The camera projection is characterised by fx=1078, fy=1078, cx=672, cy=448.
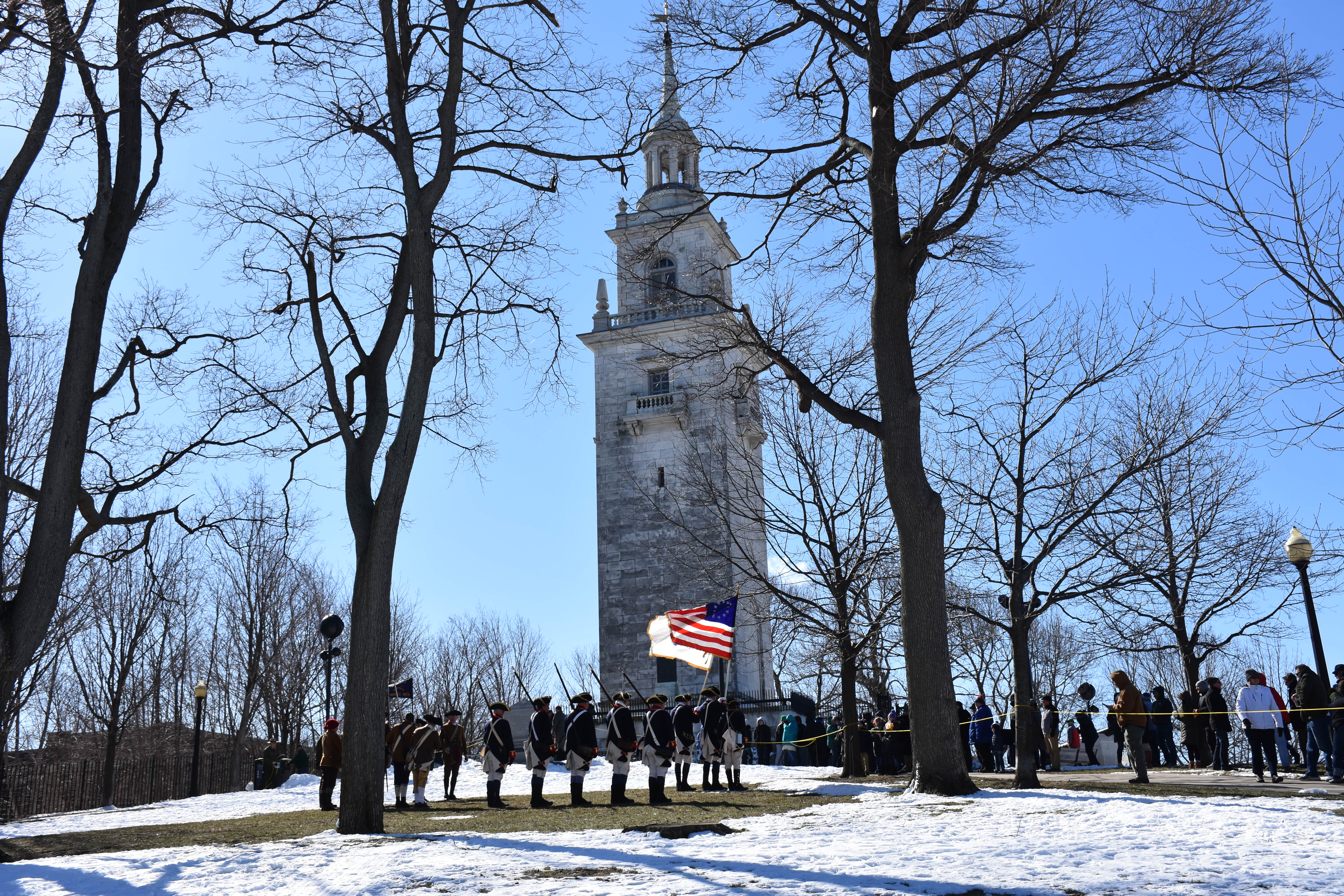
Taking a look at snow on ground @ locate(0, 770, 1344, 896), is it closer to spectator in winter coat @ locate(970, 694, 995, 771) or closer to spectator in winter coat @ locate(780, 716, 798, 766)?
spectator in winter coat @ locate(970, 694, 995, 771)

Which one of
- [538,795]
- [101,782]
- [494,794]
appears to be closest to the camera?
[538,795]

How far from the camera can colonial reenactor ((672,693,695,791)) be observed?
62.5 ft

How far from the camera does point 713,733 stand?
2006 cm

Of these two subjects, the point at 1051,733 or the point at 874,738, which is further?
the point at 874,738

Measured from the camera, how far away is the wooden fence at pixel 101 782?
27.0m

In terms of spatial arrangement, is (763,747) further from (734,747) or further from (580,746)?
(580,746)

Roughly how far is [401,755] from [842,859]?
13126mm

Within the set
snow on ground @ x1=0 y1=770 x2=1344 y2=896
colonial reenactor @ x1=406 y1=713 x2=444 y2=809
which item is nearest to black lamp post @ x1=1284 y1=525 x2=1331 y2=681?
snow on ground @ x1=0 y1=770 x2=1344 y2=896

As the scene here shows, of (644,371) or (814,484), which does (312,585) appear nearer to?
(644,371)

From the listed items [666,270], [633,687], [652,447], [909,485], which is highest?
→ [666,270]

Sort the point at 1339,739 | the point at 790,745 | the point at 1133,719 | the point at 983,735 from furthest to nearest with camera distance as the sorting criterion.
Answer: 1. the point at 790,745
2. the point at 983,735
3. the point at 1133,719
4. the point at 1339,739

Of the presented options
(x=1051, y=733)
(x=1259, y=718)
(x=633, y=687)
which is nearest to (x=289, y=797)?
(x=633, y=687)

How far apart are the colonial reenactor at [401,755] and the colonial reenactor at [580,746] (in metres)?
3.52

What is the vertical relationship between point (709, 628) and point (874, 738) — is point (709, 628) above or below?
above
